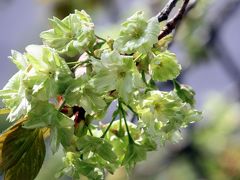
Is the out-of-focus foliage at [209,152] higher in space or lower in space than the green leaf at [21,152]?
lower

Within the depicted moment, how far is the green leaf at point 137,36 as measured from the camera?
1.17 metres

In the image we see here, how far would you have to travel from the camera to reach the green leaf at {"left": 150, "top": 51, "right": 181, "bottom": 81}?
1203mm

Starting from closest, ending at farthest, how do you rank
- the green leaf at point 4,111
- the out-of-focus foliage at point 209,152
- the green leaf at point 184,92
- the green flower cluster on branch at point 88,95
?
the green flower cluster on branch at point 88,95 → the green leaf at point 4,111 → the green leaf at point 184,92 → the out-of-focus foliage at point 209,152

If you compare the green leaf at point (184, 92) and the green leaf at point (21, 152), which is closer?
the green leaf at point (21, 152)

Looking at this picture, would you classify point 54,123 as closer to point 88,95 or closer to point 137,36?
point 88,95

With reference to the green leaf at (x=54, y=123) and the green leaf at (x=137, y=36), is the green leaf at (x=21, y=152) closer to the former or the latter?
the green leaf at (x=54, y=123)

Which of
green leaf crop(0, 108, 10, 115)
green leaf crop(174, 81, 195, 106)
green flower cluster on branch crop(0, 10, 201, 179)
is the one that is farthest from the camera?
green leaf crop(174, 81, 195, 106)

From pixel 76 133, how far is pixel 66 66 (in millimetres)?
142

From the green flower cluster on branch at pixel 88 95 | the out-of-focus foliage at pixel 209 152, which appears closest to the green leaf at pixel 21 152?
the green flower cluster on branch at pixel 88 95

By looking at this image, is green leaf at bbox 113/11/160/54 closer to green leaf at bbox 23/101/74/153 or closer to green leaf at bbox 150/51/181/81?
green leaf at bbox 150/51/181/81

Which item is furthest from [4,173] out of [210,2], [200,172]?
[200,172]

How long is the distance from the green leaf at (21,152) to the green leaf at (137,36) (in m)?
0.24

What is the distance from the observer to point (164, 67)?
1224 mm

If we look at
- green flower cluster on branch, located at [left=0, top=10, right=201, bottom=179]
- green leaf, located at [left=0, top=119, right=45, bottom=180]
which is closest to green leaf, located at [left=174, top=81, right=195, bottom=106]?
green flower cluster on branch, located at [left=0, top=10, right=201, bottom=179]
